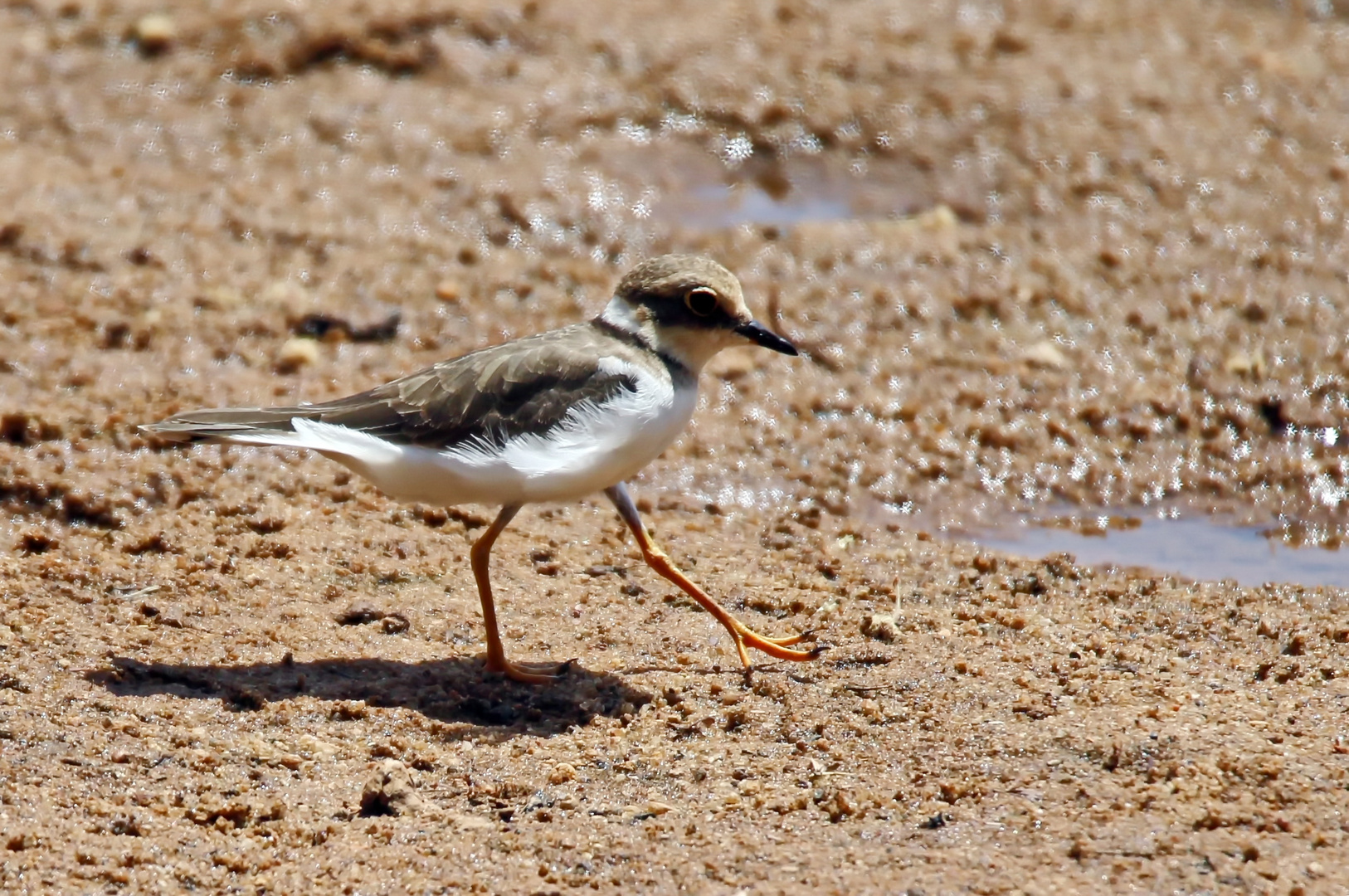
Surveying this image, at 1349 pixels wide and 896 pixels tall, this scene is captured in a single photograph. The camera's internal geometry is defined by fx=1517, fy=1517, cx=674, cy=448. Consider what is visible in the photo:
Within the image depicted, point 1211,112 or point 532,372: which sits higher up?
point 1211,112

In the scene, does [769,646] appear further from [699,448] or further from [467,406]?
[699,448]

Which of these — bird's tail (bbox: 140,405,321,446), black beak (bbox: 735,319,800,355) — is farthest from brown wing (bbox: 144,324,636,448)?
black beak (bbox: 735,319,800,355)

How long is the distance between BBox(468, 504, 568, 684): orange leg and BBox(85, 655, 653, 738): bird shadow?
39mm

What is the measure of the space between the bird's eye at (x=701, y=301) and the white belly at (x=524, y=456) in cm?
47

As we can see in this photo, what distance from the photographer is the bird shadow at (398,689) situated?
562cm

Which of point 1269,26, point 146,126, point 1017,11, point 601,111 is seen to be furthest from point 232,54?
point 1269,26

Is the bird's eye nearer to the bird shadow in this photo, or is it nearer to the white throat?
the white throat

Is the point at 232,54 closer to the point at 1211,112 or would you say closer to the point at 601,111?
the point at 601,111

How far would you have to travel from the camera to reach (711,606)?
20.5ft

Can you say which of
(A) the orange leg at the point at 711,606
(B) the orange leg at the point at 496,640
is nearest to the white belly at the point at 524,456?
(B) the orange leg at the point at 496,640

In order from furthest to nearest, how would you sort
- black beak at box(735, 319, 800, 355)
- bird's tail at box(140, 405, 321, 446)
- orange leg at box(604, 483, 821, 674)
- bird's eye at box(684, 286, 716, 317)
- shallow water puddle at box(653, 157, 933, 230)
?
shallow water puddle at box(653, 157, 933, 230), black beak at box(735, 319, 800, 355), bird's eye at box(684, 286, 716, 317), orange leg at box(604, 483, 821, 674), bird's tail at box(140, 405, 321, 446)

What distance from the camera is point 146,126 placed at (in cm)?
1073

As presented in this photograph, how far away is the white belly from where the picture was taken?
601 centimetres

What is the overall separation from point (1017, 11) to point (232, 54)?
245 inches
